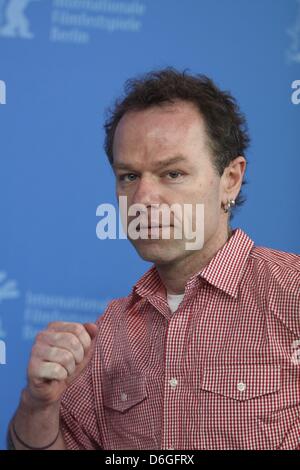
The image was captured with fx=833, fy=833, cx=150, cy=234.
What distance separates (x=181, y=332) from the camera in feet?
4.58

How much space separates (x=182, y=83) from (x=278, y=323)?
0.50 meters

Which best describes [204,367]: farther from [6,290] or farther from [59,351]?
[6,290]

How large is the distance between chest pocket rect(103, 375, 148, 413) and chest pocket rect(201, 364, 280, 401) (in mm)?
127

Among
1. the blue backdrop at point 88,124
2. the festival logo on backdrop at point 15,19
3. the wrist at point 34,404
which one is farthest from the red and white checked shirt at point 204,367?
the festival logo on backdrop at point 15,19

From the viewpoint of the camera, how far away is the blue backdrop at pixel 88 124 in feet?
6.70

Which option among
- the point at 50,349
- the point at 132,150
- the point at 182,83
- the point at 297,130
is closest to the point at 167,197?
the point at 132,150

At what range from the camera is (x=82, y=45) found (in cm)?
209

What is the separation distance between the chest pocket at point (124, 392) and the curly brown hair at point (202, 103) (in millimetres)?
403

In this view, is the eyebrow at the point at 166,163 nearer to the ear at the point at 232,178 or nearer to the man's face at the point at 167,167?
the man's face at the point at 167,167

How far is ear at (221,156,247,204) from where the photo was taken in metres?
1.53

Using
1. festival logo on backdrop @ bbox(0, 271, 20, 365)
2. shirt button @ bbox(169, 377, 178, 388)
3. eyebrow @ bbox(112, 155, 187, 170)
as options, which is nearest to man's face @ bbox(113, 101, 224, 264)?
eyebrow @ bbox(112, 155, 187, 170)

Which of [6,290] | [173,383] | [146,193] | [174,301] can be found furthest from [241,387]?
[6,290]
